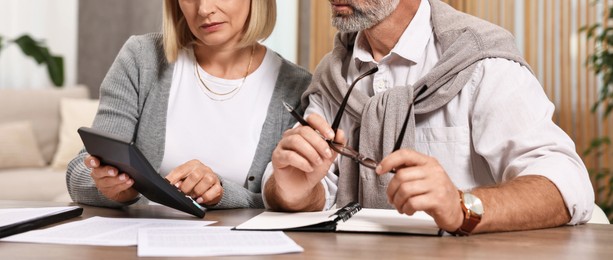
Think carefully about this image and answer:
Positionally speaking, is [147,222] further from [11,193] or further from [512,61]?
[11,193]

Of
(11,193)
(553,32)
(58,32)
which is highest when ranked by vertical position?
(553,32)

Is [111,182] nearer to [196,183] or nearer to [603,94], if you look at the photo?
[196,183]

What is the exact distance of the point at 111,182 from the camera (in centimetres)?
141

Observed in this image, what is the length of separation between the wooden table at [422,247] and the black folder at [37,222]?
0.06 m

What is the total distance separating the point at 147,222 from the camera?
4.17 ft

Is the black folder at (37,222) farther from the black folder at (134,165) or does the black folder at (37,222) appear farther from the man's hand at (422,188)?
the man's hand at (422,188)

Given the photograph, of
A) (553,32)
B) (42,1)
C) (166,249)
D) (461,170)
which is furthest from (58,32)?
(166,249)

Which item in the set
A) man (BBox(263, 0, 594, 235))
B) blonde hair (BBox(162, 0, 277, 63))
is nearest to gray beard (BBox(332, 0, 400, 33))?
man (BBox(263, 0, 594, 235))

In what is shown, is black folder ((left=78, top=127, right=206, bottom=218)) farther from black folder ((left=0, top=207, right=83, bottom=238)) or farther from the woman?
the woman

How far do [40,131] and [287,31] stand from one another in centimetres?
196

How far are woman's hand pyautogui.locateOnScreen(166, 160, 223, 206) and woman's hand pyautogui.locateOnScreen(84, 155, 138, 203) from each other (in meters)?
0.09

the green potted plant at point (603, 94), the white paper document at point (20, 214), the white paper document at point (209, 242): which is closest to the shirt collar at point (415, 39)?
the white paper document at point (209, 242)

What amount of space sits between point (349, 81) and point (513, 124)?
18.1 inches

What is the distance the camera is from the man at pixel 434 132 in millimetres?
1168
